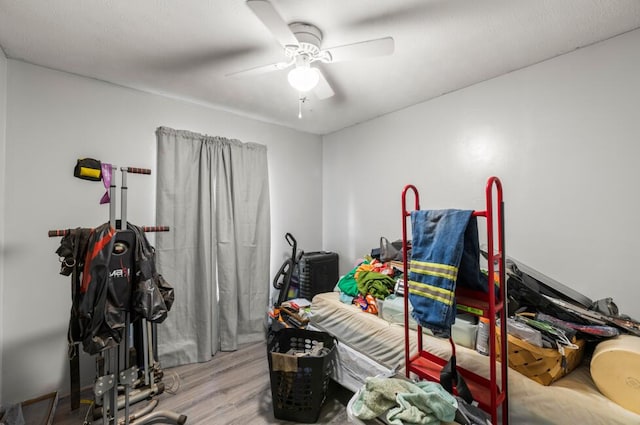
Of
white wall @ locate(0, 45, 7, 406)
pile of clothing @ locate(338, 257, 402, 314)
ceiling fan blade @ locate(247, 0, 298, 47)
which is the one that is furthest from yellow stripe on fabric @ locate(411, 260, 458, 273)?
white wall @ locate(0, 45, 7, 406)

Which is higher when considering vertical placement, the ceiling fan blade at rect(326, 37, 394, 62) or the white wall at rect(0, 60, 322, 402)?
the ceiling fan blade at rect(326, 37, 394, 62)

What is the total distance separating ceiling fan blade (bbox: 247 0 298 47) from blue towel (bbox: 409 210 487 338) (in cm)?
122

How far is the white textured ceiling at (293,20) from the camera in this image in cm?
147

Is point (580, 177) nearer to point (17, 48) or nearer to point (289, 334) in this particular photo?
point (289, 334)

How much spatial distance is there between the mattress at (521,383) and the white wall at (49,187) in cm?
180

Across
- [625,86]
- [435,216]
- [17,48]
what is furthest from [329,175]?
[17,48]

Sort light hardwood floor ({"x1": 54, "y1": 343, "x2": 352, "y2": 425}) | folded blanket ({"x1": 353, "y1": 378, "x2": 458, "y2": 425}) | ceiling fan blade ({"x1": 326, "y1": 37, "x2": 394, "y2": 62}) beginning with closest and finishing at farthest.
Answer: folded blanket ({"x1": 353, "y1": 378, "x2": 458, "y2": 425}) → ceiling fan blade ({"x1": 326, "y1": 37, "x2": 394, "y2": 62}) → light hardwood floor ({"x1": 54, "y1": 343, "x2": 352, "y2": 425})

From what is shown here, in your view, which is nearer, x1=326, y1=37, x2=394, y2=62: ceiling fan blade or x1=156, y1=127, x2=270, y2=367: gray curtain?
x1=326, y1=37, x2=394, y2=62: ceiling fan blade

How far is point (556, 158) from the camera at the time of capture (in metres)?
1.93

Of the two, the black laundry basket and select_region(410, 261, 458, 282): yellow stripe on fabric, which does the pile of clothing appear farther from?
select_region(410, 261, 458, 282): yellow stripe on fabric

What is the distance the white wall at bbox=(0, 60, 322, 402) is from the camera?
1.93 metres

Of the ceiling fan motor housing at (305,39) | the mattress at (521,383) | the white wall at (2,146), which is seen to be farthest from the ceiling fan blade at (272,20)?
the white wall at (2,146)

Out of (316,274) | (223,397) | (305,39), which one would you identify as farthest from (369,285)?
(305,39)

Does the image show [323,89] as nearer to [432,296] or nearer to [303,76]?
[303,76]
